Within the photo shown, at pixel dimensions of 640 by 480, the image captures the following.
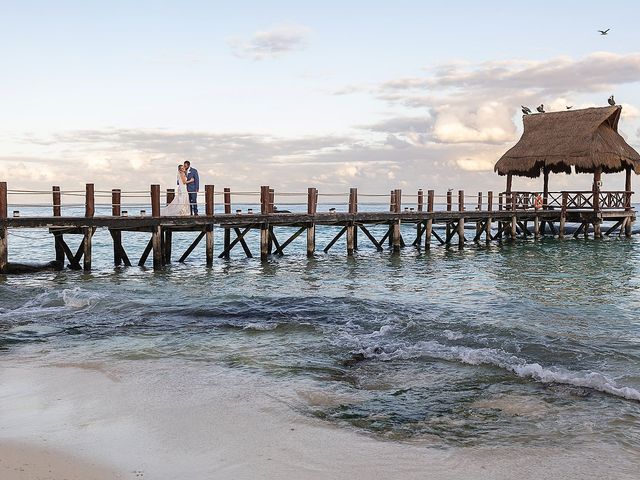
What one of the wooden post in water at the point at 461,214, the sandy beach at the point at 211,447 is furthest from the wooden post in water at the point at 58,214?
the wooden post in water at the point at 461,214

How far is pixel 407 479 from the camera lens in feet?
16.8

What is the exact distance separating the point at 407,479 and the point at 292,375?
343 centimetres

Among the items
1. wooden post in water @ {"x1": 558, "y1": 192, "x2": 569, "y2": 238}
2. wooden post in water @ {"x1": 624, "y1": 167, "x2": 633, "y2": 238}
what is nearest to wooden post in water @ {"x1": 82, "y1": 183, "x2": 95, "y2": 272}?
wooden post in water @ {"x1": 558, "y1": 192, "x2": 569, "y2": 238}

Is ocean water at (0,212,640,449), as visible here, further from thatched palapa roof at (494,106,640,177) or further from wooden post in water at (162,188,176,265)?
thatched palapa roof at (494,106,640,177)

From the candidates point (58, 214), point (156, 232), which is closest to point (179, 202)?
point (156, 232)

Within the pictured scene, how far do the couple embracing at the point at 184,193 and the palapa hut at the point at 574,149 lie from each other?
19.4 m

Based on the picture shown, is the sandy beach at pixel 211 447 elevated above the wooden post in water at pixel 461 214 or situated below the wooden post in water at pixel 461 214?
below

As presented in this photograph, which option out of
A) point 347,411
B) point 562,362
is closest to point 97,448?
point 347,411

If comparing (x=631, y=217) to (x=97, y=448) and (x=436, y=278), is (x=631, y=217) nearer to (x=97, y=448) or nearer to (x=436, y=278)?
(x=436, y=278)

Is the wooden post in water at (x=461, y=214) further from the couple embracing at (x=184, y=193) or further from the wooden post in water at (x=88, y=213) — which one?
the wooden post in water at (x=88, y=213)

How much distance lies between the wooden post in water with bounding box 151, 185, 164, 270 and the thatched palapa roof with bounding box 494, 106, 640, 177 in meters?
20.7

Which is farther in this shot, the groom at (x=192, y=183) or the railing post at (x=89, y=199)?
the groom at (x=192, y=183)

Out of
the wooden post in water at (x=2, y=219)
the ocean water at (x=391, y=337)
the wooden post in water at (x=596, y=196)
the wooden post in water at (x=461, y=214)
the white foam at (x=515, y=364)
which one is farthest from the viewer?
the wooden post in water at (x=596, y=196)

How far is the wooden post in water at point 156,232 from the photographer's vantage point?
1908cm
